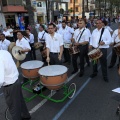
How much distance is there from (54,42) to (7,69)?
2684mm

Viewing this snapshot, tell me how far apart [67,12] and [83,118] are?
4337cm

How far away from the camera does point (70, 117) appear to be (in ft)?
13.5

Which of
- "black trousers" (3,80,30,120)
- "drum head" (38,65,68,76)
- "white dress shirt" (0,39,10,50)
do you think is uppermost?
"white dress shirt" (0,39,10,50)

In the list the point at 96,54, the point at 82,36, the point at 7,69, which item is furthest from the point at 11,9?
the point at 7,69

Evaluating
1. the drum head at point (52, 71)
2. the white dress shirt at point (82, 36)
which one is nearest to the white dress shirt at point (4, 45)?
the white dress shirt at point (82, 36)

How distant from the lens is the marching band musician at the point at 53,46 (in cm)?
539

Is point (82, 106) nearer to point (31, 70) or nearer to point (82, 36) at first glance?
point (31, 70)

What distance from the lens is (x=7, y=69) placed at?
295 centimetres

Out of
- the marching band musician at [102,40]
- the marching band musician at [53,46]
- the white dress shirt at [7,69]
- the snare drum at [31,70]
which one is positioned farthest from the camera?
the marching band musician at [102,40]

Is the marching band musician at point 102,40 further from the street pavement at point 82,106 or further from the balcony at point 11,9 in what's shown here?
the balcony at point 11,9

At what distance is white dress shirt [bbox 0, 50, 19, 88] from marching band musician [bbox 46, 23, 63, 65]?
224 centimetres

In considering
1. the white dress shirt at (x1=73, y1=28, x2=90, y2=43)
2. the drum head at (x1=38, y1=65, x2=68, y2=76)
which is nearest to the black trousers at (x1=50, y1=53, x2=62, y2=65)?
the drum head at (x1=38, y1=65, x2=68, y2=76)

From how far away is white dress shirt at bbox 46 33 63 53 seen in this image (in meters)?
5.43

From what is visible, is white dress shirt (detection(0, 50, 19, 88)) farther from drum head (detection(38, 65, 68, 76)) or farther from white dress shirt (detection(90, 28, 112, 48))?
white dress shirt (detection(90, 28, 112, 48))
